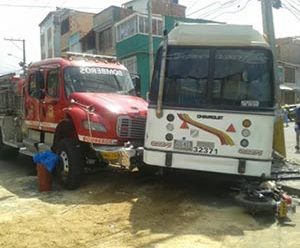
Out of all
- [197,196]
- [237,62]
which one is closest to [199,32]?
[237,62]

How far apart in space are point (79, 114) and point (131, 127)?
1063 mm

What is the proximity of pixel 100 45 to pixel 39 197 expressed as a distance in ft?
126

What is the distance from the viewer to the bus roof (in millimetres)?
8297

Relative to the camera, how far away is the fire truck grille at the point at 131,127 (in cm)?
974

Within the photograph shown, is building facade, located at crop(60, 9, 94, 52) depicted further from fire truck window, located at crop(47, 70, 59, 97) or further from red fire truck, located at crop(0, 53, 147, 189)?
fire truck window, located at crop(47, 70, 59, 97)

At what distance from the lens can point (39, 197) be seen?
965 centimetres

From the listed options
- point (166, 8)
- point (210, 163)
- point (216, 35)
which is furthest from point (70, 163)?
point (166, 8)

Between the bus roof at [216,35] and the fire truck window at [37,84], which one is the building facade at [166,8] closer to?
the fire truck window at [37,84]

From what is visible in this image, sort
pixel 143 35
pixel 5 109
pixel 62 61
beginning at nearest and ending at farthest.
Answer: pixel 62 61 → pixel 5 109 → pixel 143 35

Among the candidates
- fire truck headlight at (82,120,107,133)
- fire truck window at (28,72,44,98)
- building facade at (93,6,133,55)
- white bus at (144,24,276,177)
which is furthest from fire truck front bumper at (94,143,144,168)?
building facade at (93,6,133,55)

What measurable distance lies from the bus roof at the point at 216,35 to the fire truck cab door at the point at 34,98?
4.18m

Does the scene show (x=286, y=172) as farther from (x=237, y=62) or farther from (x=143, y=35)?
(x=143, y=35)

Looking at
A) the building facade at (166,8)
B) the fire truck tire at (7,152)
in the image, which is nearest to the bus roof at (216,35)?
the fire truck tire at (7,152)

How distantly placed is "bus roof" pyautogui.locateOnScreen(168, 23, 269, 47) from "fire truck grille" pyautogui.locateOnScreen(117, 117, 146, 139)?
1.96 m
